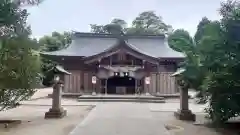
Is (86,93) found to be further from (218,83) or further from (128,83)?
(218,83)

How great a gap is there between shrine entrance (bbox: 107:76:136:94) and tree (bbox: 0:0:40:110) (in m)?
16.4

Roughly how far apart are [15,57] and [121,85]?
19.5 metres

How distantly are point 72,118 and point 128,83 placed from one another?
15.6 meters

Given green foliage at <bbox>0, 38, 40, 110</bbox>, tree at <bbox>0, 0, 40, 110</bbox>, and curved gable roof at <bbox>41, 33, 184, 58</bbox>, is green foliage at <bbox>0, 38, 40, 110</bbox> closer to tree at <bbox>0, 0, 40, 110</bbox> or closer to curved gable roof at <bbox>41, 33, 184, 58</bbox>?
tree at <bbox>0, 0, 40, 110</bbox>

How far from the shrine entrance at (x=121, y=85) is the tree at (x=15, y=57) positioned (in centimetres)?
1640

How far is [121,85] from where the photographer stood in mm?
28062

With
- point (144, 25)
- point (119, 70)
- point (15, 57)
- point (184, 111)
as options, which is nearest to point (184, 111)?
point (184, 111)

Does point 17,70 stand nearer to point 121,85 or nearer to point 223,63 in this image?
point 223,63

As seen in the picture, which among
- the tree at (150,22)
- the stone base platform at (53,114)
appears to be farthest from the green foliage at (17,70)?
the tree at (150,22)

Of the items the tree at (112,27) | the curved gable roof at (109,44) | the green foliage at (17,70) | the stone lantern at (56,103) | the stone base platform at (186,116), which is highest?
the tree at (112,27)

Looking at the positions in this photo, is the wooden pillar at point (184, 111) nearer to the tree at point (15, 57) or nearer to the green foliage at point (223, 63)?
the green foliage at point (223, 63)

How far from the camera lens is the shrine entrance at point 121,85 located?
27203mm

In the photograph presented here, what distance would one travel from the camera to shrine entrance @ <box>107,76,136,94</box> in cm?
2720

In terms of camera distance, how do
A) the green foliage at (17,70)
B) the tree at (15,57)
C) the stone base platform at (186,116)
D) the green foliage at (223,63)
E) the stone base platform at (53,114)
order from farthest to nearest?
1. the stone base platform at (53,114)
2. the stone base platform at (186,116)
3. the green foliage at (223,63)
4. the green foliage at (17,70)
5. the tree at (15,57)
